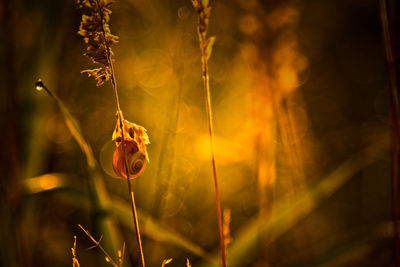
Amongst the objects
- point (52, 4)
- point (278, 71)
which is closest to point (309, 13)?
point (278, 71)

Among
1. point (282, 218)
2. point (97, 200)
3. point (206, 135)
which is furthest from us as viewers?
point (206, 135)

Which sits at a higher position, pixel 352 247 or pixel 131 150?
pixel 131 150

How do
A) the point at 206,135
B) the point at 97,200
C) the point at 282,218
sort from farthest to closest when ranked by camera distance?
the point at 206,135, the point at 282,218, the point at 97,200

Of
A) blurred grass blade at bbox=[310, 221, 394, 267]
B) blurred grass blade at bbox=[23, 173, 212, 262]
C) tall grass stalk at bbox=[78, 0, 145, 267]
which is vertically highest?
tall grass stalk at bbox=[78, 0, 145, 267]

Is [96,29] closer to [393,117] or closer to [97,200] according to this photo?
[97,200]

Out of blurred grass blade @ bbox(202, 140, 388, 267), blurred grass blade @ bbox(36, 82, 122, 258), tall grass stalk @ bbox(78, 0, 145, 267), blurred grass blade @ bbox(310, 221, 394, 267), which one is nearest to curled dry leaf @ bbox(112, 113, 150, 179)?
tall grass stalk @ bbox(78, 0, 145, 267)

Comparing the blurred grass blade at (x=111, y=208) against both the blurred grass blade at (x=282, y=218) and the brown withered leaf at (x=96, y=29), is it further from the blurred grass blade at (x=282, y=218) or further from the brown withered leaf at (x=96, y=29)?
the brown withered leaf at (x=96, y=29)

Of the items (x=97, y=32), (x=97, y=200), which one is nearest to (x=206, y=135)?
(x=97, y=200)

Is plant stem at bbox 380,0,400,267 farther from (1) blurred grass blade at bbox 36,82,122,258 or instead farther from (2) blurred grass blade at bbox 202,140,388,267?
(1) blurred grass blade at bbox 36,82,122,258

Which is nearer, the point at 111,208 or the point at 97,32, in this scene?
the point at 97,32
